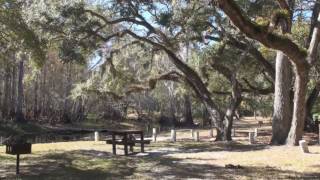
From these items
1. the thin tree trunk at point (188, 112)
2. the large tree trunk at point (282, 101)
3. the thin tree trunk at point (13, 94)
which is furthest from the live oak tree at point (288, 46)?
the thin tree trunk at point (188, 112)

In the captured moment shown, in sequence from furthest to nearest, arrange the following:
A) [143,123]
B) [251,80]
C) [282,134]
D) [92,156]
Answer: [143,123] → [251,80] → [282,134] → [92,156]

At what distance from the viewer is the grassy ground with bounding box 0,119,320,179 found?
1390 cm

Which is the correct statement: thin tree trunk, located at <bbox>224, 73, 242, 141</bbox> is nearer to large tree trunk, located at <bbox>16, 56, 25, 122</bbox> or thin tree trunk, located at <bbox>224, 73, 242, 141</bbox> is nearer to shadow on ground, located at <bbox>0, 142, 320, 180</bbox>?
shadow on ground, located at <bbox>0, 142, 320, 180</bbox>

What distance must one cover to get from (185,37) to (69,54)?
5.60m

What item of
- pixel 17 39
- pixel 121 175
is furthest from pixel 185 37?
pixel 121 175

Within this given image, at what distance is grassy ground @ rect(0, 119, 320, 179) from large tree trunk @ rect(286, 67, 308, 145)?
92 centimetres

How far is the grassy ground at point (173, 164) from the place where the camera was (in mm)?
13898

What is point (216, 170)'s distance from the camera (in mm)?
14555

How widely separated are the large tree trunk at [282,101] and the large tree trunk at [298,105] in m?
1.05

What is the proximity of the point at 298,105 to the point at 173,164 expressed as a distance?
20.0ft

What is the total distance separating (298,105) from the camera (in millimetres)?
19703

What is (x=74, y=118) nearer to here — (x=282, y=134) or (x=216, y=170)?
(x=282, y=134)

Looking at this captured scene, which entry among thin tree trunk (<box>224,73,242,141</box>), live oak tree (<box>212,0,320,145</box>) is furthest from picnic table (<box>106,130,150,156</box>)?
thin tree trunk (<box>224,73,242,141</box>)

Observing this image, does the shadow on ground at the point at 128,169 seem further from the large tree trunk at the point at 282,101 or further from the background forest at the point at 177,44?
the large tree trunk at the point at 282,101
